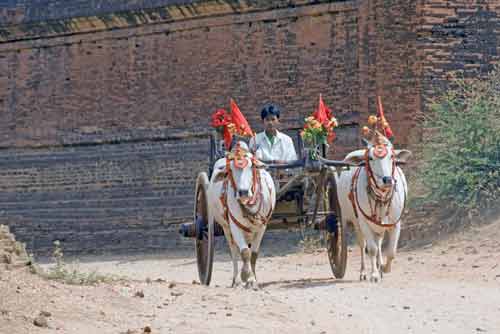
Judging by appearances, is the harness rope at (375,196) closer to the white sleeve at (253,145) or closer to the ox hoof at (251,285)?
the white sleeve at (253,145)

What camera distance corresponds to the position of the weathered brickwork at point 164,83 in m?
20.1

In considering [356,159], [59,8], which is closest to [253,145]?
[356,159]

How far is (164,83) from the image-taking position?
75.5 ft

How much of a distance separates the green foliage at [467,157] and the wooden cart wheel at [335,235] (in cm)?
366

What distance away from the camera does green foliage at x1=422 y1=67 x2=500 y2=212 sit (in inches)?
712

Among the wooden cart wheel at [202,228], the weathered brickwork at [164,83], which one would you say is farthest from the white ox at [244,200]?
the weathered brickwork at [164,83]

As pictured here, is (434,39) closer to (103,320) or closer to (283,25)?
(283,25)

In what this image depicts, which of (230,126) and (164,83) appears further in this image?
(164,83)

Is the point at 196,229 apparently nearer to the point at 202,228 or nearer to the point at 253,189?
the point at 202,228

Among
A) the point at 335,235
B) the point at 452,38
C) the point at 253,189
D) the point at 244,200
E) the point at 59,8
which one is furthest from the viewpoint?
the point at 59,8

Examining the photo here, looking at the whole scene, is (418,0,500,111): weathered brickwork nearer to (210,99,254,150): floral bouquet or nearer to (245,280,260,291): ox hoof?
(210,99,254,150): floral bouquet

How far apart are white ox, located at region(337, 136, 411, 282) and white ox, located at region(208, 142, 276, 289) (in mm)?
1072

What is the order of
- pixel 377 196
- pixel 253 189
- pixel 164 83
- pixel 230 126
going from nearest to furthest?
pixel 253 189 < pixel 377 196 < pixel 230 126 < pixel 164 83

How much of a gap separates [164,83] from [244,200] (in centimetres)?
1022
